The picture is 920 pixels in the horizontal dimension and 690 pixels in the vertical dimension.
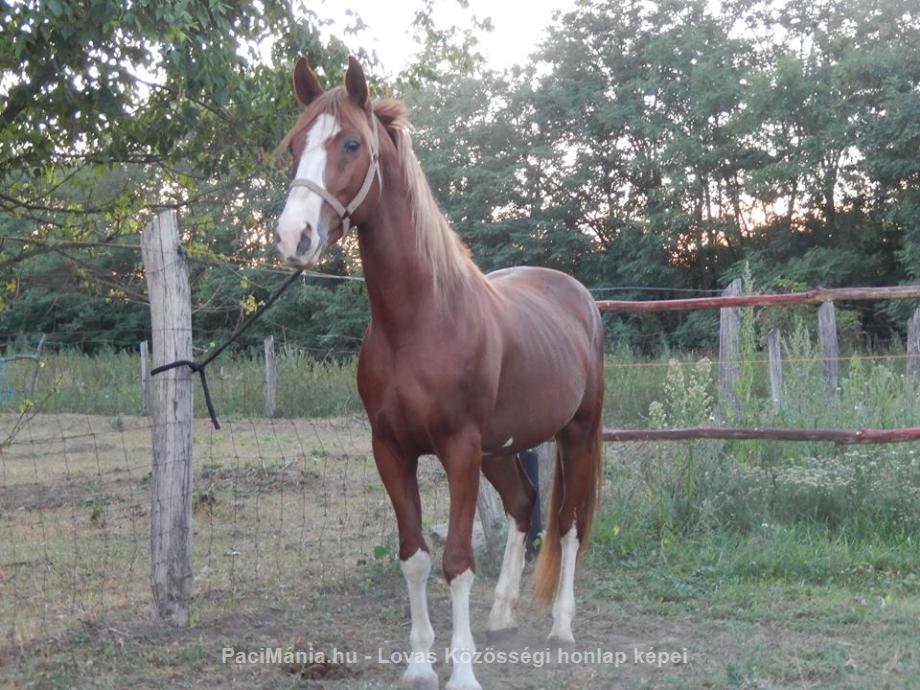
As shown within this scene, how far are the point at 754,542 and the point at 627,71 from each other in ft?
80.1

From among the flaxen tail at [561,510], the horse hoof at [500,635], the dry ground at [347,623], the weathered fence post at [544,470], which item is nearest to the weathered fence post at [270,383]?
the dry ground at [347,623]

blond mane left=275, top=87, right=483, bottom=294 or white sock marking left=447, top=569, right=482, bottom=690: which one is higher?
blond mane left=275, top=87, right=483, bottom=294

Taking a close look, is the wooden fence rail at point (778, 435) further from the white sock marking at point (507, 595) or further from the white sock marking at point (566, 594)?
the white sock marking at point (507, 595)

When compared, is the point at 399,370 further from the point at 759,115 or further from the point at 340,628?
the point at 759,115

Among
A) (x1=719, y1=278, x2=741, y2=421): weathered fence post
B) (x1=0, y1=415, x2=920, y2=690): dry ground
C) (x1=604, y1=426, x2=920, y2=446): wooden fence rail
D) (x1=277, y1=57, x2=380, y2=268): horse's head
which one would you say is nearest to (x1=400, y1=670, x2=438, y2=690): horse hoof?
(x1=0, y1=415, x2=920, y2=690): dry ground

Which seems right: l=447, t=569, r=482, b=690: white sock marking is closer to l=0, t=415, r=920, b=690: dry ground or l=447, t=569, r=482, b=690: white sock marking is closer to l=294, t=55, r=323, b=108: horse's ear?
l=0, t=415, r=920, b=690: dry ground

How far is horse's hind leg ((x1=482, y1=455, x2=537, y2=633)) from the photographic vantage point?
4613mm

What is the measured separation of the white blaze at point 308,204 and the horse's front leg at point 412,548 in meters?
0.93

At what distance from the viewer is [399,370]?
364cm

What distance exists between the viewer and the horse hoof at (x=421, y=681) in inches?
148

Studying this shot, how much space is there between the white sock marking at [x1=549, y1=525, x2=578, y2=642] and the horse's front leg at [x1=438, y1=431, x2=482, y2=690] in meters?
0.75

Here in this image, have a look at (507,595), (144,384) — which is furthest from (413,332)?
(144,384)

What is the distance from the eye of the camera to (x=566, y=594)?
4559 mm

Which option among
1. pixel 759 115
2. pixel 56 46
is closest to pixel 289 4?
pixel 56 46
